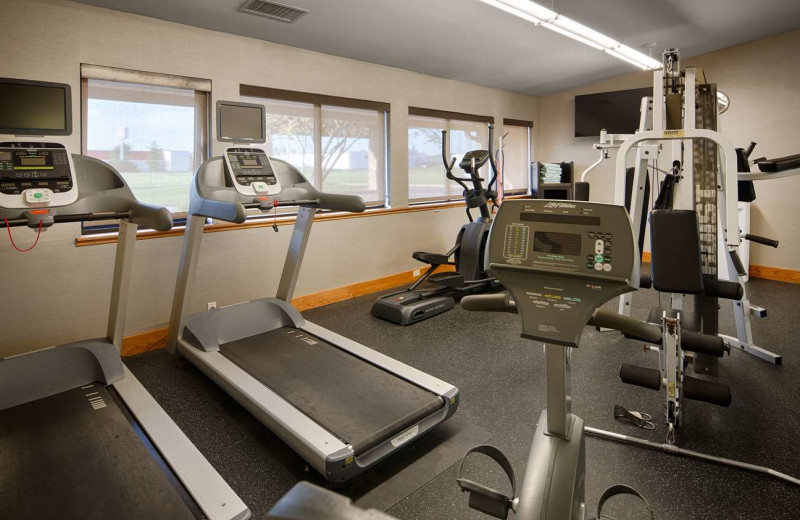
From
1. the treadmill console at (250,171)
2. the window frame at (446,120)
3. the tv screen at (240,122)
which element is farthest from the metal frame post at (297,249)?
the window frame at (446,120)

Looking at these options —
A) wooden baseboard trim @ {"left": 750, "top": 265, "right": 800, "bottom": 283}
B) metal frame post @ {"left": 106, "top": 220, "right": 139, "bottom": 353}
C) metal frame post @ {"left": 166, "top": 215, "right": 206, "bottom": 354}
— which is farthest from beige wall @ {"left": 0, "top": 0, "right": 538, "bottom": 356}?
wooden baseboard trim @ {"left": 750, "top": 265, "right": 800, "bottom": 283}

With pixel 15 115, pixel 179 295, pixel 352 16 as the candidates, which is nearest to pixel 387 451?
pixel 179 295

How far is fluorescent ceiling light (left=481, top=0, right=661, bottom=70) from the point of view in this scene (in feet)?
10.5

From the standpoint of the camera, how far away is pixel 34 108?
2281mm

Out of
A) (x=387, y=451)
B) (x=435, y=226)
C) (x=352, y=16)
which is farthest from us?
(x=435, y=226)

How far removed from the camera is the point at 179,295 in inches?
127

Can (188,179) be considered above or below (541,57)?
below

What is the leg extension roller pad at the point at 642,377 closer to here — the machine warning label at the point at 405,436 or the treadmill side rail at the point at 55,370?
the machine warning label at the point at 405,436

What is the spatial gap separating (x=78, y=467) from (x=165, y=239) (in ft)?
6.90

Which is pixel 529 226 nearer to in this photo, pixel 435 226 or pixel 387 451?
pixel 387 451

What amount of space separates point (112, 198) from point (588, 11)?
159 inches

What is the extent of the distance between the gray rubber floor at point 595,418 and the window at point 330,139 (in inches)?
66.2

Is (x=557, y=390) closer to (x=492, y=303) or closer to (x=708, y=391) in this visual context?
(x=492, y=303)

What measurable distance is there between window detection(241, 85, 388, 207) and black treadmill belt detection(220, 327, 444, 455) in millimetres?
2041
